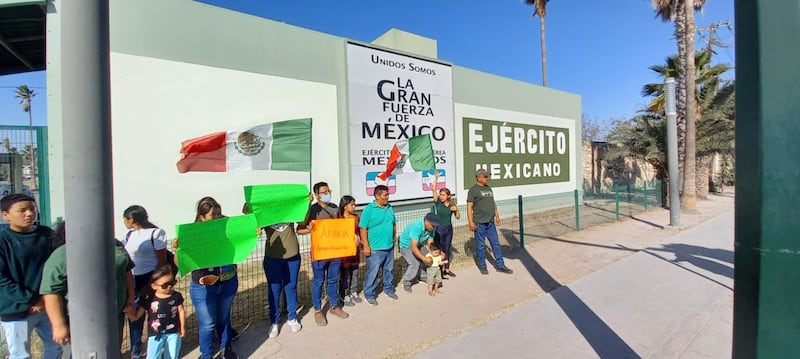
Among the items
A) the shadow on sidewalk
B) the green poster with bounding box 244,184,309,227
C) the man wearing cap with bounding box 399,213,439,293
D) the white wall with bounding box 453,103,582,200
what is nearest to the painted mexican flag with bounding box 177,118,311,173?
the green poster with bounding box 244,184,309,227

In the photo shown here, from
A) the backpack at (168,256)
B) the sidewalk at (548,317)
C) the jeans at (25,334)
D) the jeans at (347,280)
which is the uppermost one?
the backpack at (168,256)

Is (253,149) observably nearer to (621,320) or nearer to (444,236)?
(444,236)

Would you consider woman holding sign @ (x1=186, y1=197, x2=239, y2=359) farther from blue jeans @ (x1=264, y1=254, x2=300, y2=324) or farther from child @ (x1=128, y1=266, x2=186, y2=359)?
blue jeans @ (x1=264, y1=254, x2=300, y2=324)

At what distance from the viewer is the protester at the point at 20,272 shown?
8.32ft

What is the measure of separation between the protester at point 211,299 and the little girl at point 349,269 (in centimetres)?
160

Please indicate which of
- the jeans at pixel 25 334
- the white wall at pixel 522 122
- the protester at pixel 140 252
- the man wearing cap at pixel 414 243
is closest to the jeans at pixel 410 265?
the man wearing cap at pixel 414 243

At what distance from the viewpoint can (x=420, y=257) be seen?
5.18m

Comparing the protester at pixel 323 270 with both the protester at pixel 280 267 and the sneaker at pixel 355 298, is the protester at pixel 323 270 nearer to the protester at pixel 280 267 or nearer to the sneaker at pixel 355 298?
the protester at pixel 280 267

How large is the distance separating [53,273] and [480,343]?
3.58 m

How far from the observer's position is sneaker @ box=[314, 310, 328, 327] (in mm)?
4227

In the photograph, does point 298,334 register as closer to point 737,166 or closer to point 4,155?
point 737,166

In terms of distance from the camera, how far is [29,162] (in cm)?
675

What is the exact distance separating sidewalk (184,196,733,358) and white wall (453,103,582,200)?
614 centimetres

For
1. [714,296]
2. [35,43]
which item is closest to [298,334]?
[714,296]
